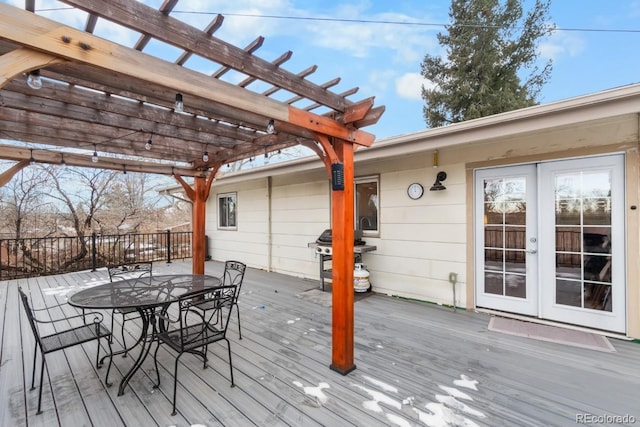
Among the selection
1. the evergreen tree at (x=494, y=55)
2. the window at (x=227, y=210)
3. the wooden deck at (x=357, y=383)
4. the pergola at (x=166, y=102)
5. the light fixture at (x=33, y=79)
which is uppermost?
the evergreen tree at (x=494, y=55)

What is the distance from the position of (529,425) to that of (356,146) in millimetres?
2444

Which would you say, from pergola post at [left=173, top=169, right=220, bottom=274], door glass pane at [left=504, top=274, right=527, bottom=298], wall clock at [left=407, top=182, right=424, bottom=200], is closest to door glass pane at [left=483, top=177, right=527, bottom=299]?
door glass pane at [left=504, top=274, right=527, bottom=298]

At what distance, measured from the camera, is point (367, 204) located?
515 centimetres

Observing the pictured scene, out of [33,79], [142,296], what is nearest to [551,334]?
[142,296]

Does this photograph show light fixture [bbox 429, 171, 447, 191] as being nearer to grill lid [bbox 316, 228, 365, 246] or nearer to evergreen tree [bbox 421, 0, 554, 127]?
grill lid [bbox 316, 228, 365, 246]

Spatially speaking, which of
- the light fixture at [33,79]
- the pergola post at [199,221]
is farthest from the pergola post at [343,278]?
the pergola post at [199,221]

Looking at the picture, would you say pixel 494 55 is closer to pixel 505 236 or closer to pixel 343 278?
pixel 505 236

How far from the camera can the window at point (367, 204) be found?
4.99m

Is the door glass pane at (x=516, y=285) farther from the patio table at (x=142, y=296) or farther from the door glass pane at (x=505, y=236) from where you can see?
the patio table at (x=142, y=296)

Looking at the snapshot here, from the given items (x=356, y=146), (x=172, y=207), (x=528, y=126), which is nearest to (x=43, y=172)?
(x=172, y=207)

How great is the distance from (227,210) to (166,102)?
6.39 meters

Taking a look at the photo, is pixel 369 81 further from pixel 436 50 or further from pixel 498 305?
pixel 498 305

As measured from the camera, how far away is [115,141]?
11.5ft

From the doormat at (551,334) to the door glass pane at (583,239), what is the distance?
1.05 ft
